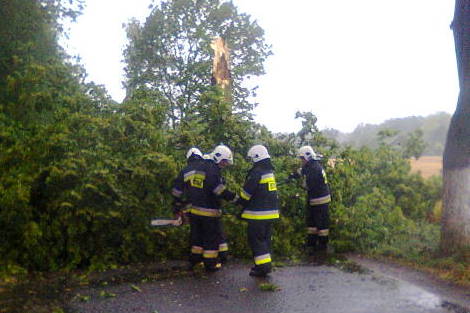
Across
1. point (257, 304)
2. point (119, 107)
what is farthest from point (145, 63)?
point (257, 304)

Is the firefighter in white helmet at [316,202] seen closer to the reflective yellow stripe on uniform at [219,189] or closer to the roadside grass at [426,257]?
the roadside grass at [426,257]

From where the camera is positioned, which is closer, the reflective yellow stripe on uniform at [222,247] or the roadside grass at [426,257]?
the roadside grass at [426,257]

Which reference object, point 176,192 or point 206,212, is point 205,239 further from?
point 176,192

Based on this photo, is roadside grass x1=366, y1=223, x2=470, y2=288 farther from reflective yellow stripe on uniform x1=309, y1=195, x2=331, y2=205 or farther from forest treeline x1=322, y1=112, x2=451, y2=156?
forest treeline x1=322, y1=112, x2=451, y2=156

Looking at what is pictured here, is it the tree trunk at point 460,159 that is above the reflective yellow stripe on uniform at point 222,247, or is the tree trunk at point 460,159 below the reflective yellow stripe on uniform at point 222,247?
above

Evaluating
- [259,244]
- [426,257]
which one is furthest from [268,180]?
[426,257]

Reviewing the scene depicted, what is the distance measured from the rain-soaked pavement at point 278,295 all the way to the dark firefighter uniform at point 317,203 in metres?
1.42

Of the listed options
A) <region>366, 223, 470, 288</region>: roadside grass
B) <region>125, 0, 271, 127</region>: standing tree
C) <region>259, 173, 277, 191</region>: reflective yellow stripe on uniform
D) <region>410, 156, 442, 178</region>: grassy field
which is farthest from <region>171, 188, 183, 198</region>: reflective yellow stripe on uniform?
<region>125, 0, 271, 127</region>: standing tree

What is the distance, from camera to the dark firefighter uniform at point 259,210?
23.0ft

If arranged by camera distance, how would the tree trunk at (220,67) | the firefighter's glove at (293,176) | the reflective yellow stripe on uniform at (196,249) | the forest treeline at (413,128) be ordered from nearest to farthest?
the reflective yellow stripe on uniform at (196,249) < the firefighter's glove at (293,176) < the tree trunk at (220,67) < the forest treeline at (413,128)

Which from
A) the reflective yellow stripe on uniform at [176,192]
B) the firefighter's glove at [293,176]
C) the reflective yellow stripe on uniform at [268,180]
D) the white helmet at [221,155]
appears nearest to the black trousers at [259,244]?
the reflective yellow stripe on uniform at [268,180]

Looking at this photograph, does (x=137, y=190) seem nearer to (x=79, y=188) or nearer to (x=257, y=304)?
(x=79, y=188)

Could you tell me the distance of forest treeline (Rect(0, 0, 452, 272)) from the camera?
7.45 meters

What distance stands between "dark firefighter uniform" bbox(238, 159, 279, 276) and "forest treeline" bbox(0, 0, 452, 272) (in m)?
1.29
